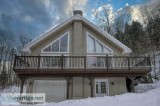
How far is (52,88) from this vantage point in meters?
16.5

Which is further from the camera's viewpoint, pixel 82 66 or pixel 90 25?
pixel 90 25

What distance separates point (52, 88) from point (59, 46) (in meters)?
3.47

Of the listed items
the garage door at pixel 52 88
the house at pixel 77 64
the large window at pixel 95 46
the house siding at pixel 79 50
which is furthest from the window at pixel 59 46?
the garage door at pixel 52 88

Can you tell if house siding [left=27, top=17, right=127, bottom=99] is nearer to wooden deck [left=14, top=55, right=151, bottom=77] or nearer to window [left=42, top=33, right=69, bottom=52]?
window [left=42, top=33, right=69, bottom=52]

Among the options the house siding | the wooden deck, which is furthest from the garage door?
the wooden deck

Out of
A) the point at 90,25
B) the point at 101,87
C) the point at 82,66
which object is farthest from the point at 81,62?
the point at 90,25

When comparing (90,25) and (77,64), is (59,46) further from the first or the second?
(90,25)

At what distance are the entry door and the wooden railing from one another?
1329 mm

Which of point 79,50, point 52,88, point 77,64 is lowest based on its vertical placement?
point 52,88

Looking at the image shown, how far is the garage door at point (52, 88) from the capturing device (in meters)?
16.3

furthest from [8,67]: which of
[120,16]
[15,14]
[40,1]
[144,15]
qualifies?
[144,15]

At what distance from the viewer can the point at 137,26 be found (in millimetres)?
41562

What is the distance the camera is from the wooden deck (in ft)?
49.4

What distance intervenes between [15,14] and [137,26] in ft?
80.4
